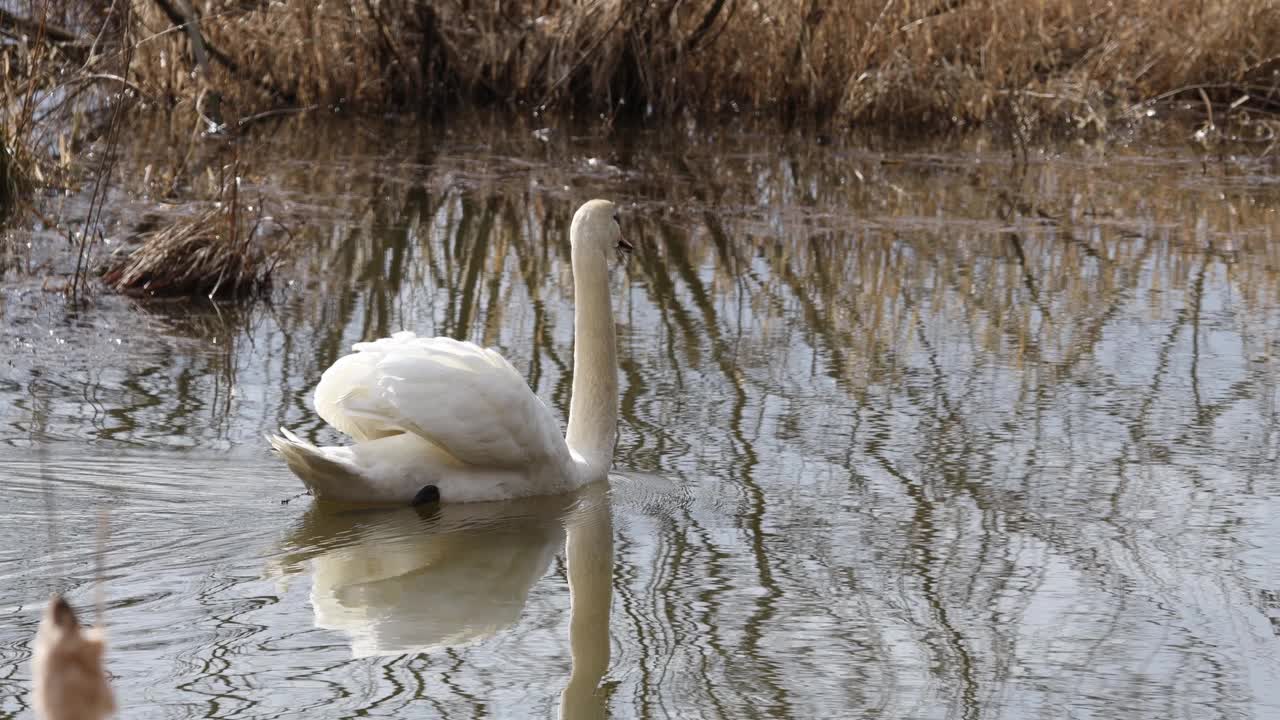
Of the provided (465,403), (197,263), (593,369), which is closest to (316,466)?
(465,403)

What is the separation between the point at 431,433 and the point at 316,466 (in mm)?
297

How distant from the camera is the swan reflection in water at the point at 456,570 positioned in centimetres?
340

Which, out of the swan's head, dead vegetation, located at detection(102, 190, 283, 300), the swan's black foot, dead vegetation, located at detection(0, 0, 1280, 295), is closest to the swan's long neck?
the swan's head

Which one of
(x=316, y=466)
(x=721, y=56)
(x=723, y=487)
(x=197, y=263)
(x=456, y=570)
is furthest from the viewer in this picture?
(x=721, y=56)

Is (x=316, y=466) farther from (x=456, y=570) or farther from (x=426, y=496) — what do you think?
(x=456, y=570)

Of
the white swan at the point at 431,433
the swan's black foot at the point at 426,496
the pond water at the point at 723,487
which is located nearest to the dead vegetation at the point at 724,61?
the pond water at the point at 723,487

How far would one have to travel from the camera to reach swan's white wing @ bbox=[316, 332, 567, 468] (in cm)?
423

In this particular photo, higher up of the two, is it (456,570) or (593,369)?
(593,369)

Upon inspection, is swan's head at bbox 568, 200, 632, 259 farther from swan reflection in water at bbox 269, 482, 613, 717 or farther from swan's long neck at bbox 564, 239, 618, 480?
swan reflection in water at bbox 269, 482, 613, 717

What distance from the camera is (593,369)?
15.8ft

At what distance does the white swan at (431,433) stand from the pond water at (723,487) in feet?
0.26

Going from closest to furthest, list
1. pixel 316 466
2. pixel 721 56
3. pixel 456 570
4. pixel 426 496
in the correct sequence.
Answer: pixel 456 570 → pixel 316 466 → pixel 426 496 → pixel 721 56

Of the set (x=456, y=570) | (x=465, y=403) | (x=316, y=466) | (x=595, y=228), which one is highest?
(x=595, y=228)

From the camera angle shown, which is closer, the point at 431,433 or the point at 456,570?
the point at 456,570
